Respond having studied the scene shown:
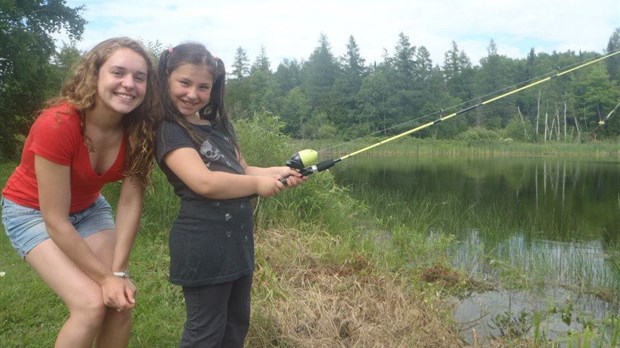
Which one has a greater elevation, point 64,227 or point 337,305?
point 64,227

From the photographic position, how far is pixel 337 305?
3.41 m

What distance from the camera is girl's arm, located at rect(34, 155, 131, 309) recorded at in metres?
1.81

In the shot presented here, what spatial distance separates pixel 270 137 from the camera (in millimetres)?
6359

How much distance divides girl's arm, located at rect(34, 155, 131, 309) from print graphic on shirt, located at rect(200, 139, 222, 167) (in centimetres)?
49

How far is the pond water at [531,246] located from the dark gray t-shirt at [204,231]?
206cm

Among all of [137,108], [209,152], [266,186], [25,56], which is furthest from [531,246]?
[25,56]

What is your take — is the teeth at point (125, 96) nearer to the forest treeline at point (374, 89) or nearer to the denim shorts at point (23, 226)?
the denim shorts at point (23, 226)

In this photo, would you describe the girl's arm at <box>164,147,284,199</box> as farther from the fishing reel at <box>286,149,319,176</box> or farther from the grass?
the grass

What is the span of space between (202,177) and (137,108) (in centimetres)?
41

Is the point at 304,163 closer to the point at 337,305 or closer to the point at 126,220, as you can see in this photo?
the point at 126,220

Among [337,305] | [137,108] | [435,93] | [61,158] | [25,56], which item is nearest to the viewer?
[61,158]

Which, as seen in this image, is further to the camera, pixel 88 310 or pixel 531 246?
pixel 531 246

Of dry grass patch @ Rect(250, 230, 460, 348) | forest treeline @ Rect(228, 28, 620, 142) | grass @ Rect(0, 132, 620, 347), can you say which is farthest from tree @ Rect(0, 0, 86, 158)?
forest treeline @ Rect(228, 28, 620, 142)

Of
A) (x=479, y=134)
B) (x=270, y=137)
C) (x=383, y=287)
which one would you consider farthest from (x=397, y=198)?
(x=479, y=134)
